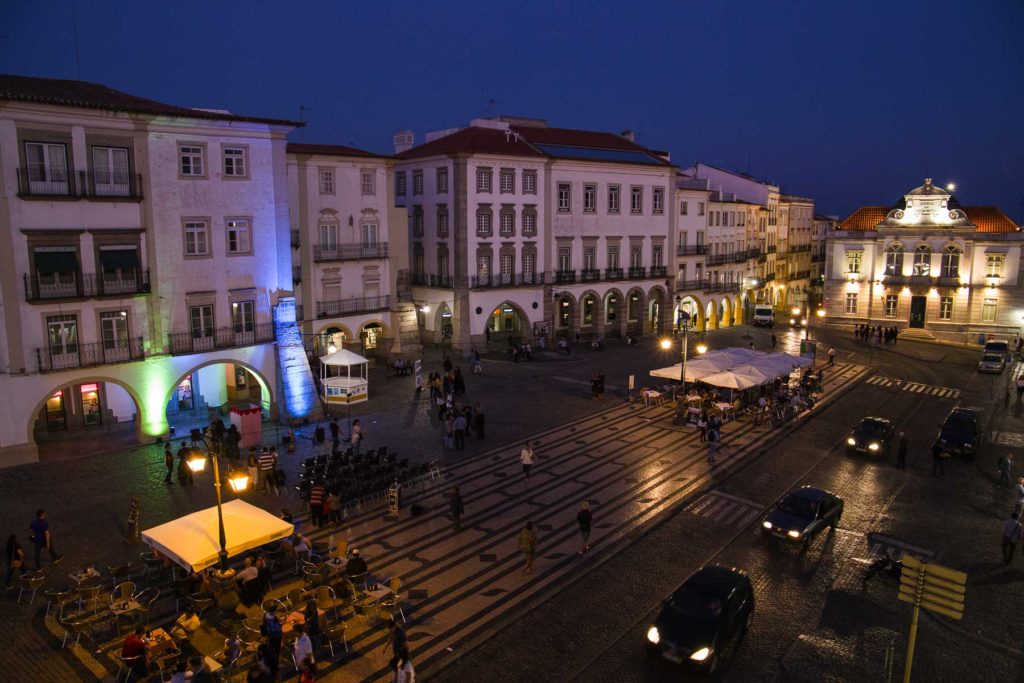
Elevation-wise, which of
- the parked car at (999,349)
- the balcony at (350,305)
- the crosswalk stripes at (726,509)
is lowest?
the crosswalk stripes at (726,509)

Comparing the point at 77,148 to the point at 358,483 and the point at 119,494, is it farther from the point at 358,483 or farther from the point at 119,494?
the point at 358,483

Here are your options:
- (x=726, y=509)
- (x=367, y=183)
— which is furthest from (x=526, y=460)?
(x=367, y=183)

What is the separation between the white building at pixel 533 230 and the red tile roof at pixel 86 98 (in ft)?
52.7

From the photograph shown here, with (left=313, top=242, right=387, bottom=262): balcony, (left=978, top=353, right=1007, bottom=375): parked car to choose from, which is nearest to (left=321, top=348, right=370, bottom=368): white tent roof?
(left=313, top=242, right=387, bottom=262): balcony

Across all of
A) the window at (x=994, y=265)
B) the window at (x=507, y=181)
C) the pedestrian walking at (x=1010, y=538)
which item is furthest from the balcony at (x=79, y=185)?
the window at (x=994, y=265)

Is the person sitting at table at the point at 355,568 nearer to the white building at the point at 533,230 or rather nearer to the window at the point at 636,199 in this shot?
the white building at the point at 533,230

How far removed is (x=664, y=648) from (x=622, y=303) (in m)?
42.7

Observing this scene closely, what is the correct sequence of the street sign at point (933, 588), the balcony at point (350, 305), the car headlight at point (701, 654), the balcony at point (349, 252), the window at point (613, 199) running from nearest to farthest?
1. the street sign at point (933, 588)
2. the car headlight at point (701, 654)
3. the balcony at point (349, 252)
4. the balcony at point (350, 305)
5. the window at point (613, 199)

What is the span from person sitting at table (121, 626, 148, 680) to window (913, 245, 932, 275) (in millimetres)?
61838

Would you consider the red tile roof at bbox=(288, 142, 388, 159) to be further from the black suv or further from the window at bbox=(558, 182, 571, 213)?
the black suv

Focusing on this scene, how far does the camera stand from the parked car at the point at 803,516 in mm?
19609

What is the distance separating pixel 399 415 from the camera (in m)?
33.0

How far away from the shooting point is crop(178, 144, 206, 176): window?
29.2 metres

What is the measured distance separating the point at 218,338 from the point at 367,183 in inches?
593
